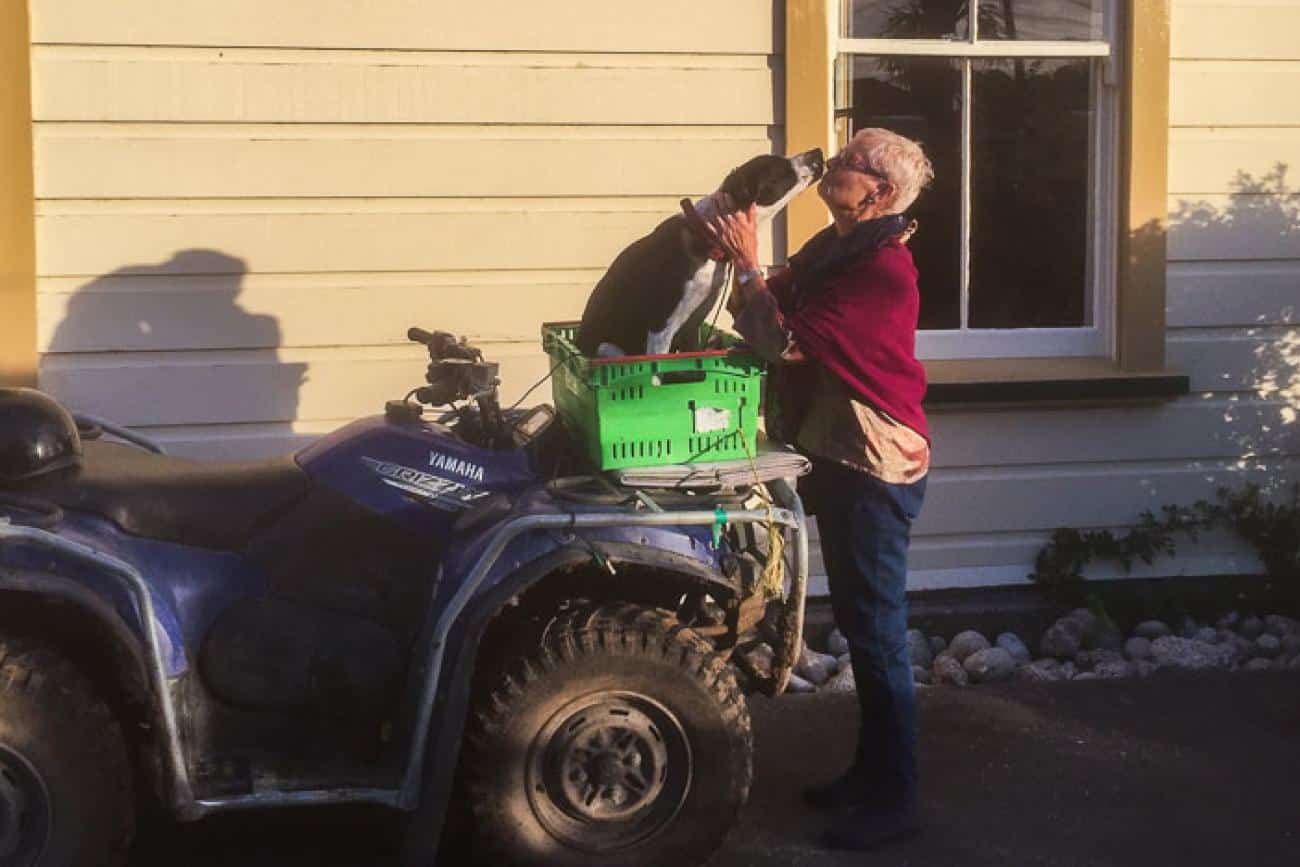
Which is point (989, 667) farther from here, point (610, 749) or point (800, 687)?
point (610, 749)

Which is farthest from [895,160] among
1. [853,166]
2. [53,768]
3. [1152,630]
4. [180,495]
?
[1152,630]

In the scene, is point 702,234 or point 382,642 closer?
point 382,642

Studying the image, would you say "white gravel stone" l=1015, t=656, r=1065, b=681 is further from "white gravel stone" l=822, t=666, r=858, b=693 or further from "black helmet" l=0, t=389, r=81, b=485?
"black helmet" l=0, t=389, r=81, b=485

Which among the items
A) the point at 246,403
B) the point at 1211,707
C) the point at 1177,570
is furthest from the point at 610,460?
the point at 1177,570

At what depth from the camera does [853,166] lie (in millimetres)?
4504

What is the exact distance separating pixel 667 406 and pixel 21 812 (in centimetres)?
171

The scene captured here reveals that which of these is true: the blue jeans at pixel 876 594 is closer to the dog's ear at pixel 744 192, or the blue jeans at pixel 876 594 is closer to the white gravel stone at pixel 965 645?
the dog's ear at pixel 744 192

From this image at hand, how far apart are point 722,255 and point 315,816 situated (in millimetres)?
1862

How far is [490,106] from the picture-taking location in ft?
19.8

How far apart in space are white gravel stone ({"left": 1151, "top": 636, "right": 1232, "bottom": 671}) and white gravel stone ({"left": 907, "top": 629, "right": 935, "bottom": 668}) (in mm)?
815

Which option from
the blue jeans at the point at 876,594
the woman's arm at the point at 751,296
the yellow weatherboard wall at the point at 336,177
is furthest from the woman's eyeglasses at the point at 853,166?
the yellow weatherboard wall at the point at 336,177

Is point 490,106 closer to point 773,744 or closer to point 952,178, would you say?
point 952,178

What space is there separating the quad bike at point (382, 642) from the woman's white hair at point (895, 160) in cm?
81

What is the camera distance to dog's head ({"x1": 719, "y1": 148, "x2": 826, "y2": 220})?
4.38 meters
